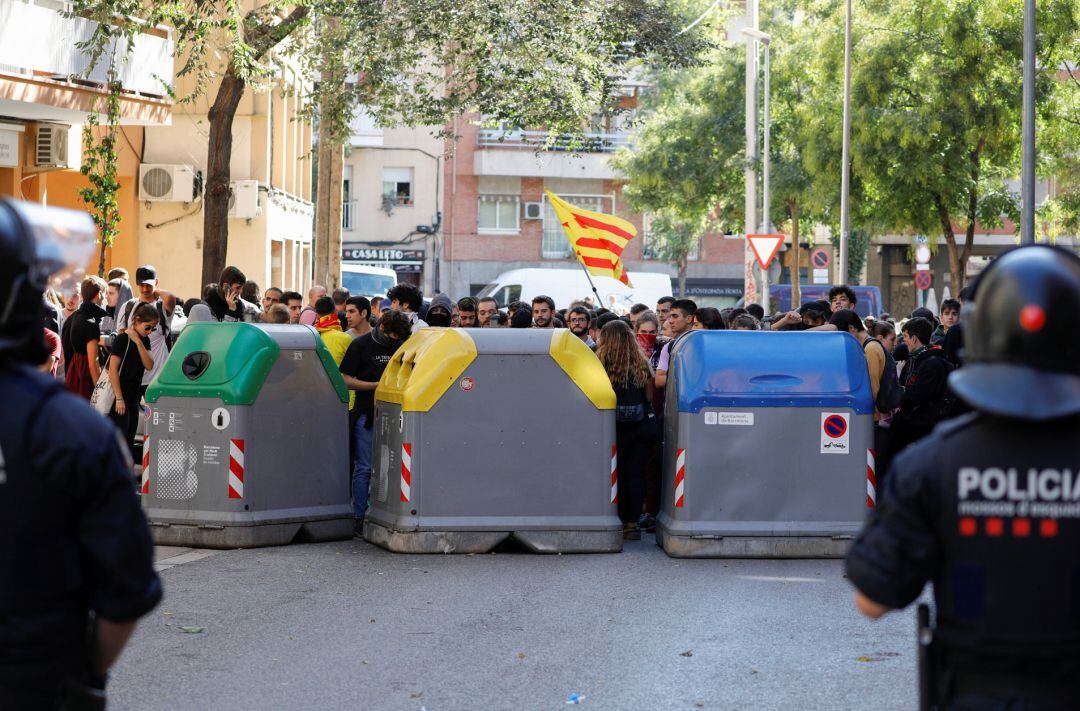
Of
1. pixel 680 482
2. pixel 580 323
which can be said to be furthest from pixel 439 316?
pixel 680 482

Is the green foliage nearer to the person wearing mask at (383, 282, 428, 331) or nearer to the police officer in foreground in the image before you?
the person wearing mask at (383, 282, 428, 331)

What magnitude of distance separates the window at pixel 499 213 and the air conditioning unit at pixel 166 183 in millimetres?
28739

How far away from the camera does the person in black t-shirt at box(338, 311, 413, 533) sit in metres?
12.2

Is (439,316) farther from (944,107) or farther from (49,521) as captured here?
(944,107)

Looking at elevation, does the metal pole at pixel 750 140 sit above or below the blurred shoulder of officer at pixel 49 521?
above

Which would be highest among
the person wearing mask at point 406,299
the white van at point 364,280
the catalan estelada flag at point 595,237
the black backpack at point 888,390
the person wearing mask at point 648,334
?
the catalan estelada flag at point 595,237

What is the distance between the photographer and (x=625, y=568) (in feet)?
34.4

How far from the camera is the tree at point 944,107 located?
3139cm

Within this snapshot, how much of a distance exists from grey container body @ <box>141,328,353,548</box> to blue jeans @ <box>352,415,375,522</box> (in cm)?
63

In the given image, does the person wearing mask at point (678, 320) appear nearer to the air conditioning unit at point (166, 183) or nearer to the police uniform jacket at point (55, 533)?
the police uniform jacket at point (55, 533)

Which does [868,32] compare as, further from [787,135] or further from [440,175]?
[440,175]

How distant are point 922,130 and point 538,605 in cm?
2514

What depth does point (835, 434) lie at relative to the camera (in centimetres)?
1102

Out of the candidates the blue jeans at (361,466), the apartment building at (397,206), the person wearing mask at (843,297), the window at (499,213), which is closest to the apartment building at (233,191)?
the person wearing mask at (843,297)
